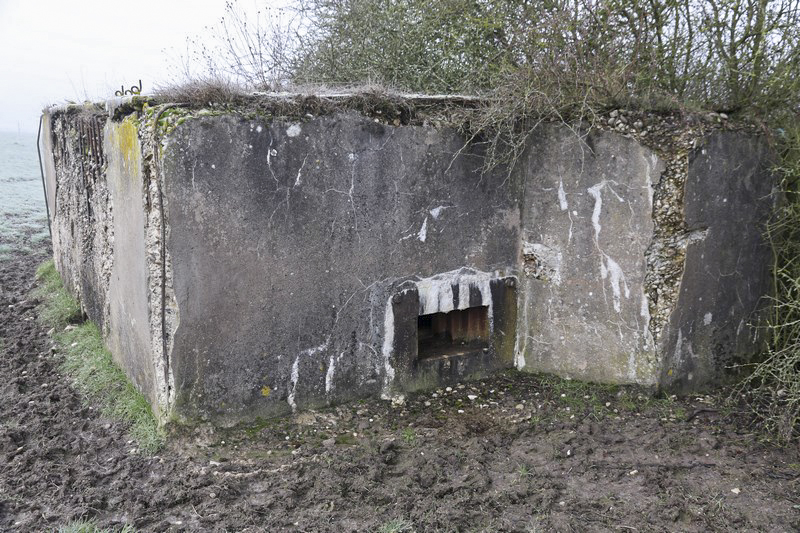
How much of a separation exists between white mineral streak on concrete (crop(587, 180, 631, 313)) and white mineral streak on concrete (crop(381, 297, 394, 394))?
1.62 metres

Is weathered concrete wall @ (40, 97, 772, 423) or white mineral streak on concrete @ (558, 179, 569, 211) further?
white mineral streak on concrete @ (558, 179, 569, 211)

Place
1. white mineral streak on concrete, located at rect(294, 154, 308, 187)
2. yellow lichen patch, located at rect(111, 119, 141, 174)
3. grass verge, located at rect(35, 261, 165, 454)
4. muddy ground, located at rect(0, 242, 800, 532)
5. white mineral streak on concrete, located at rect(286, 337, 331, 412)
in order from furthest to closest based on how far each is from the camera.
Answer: white mineral streak on concrete, located at rect(286, 337, 331, 412) < grass verge, located at rect(35, 261, 165, 454) < white mineral streak on concrete, located at rect(294, 154, 308, 187) < yellow lichen patch, located at rect(111, 119, 141, 174) < muddy ground, located at rect(0, 242, 800, 532)

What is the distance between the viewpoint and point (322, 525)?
336 cm

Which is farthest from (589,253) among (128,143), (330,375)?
(128,143)

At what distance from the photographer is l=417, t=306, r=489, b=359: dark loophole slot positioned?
16.8 ft

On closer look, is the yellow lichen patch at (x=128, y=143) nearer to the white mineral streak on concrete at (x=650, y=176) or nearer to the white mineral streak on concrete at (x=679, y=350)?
the white mineral streak on concrete at (x=650, y=176)

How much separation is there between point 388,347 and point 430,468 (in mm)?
1105

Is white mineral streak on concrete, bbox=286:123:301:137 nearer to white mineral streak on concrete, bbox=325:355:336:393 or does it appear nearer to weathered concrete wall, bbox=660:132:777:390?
white mineral streak on concrete, bbox=325:355:336:393

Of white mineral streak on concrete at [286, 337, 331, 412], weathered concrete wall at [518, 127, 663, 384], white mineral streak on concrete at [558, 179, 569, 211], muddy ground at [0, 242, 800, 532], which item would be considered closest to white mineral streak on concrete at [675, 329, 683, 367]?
weathered concrete wall at [518, 127, 663, 384]

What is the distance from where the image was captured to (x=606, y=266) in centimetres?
468

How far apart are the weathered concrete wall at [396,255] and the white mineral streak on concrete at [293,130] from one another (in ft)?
0.08

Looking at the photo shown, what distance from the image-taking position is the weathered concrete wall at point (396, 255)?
4.04 metres

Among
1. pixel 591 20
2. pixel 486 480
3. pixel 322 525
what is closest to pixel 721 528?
pixel 486 480

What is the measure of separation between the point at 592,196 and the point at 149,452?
3.56 metres
